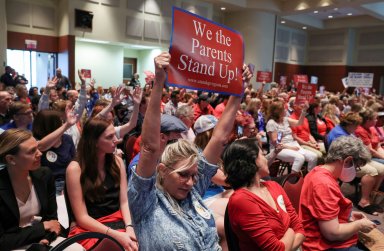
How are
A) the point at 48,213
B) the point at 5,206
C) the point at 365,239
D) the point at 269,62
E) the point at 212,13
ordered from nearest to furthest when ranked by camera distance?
the point at 5,206 → the point at 48,213 → the point at 365,239 → the point at 212,13 → the point at 269,62

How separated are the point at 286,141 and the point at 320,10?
13117 millimetres

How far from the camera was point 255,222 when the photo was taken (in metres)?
1.81

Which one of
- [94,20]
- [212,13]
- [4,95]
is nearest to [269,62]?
[212,13]

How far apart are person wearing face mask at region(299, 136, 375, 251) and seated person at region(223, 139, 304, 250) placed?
0.28 meters

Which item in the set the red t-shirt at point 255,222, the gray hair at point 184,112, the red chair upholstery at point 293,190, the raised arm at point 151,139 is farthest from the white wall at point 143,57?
the raised arm at point 151,139

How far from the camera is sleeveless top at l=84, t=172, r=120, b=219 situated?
227cm

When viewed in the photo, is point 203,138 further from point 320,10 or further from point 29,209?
point 320,10

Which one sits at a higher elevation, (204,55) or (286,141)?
(204,55)

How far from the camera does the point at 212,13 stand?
16969 millimetres

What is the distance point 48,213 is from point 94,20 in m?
Result: 12.2

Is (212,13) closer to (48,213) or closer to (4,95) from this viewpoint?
(4,95)

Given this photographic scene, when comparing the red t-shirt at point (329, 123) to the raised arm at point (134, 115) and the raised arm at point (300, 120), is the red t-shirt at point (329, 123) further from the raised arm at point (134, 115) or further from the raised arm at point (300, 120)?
the raised arm at point (134, 115)

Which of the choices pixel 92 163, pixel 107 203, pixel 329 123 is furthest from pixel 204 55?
pixel 329 123

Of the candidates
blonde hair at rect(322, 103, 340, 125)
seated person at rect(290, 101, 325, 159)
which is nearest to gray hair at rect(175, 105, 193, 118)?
seated person at rect(290, 101, 325, 159)
